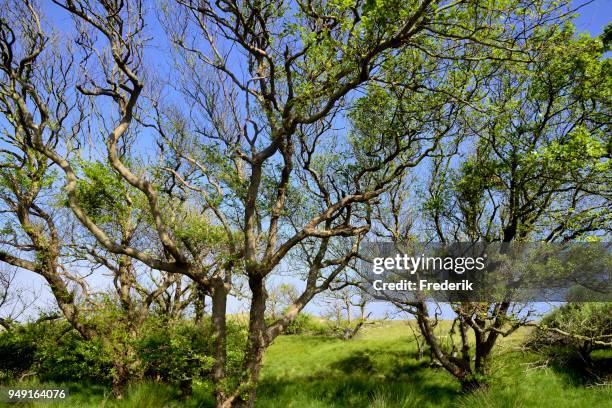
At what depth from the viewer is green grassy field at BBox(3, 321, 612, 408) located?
483 inches

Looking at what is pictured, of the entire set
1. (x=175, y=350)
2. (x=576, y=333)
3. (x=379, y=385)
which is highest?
(x=175, y=350)

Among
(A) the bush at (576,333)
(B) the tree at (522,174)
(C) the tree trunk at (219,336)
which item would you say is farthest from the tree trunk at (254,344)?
(A) the bush at (576,333)

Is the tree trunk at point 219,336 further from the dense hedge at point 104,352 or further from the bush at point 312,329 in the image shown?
the bush at point 312,329

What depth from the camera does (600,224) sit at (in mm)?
13094

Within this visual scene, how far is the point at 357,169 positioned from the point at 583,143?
7.06 m

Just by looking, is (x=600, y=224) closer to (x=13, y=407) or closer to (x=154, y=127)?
(x=154, y=127)

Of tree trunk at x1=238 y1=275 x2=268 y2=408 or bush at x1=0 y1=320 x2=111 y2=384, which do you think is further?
bush at x1=0 y1=320 x2=111 y2=384

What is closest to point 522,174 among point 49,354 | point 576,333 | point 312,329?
point 576,333

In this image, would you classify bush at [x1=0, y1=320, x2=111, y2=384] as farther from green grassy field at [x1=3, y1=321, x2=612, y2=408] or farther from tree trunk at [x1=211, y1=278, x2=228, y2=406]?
tree trunk at [x1=211, y1=278, x2=228, y2=406]

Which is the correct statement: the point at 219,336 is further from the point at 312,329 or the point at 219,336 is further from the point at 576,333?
the point at 312,329

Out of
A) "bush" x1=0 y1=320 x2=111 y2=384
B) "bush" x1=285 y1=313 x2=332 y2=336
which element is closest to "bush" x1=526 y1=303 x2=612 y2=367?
"bush" x1=285 y1=313 x2=332 y2=336

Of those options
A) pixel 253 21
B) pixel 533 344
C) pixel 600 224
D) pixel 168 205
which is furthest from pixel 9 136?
pixel 533 344

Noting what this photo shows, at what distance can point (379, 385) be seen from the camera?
16.1m

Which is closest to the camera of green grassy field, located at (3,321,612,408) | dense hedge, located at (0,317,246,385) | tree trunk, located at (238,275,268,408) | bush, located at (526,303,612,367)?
tree trunk, located at (238,275,268,408)
